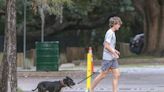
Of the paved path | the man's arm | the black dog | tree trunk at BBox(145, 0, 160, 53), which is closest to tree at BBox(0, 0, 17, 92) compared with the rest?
the black dog

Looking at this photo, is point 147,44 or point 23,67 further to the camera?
point 147,44

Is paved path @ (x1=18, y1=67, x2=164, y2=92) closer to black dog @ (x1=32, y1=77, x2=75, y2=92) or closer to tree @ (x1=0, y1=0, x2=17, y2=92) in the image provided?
black dog @ (x1=32, y1=77, x2=75, y2=92)

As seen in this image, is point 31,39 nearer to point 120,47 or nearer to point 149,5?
point 120,47

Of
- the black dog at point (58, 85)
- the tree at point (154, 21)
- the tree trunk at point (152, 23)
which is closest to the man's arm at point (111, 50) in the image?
the black dog at point (58, 85)

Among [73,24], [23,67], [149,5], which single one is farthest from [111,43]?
[73,24]

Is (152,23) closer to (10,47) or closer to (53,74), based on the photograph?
(53,74)

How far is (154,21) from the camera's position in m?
29.6

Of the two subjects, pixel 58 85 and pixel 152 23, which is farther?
pixel 152 23

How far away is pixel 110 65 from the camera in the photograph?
39.4 feet

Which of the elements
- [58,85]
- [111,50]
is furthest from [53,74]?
[111,50]

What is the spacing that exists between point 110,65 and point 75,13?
921 inches

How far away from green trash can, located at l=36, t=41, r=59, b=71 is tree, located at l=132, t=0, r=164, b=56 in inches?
401

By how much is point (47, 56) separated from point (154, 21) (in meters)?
11.0

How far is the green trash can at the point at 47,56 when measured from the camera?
19844 millimetres
